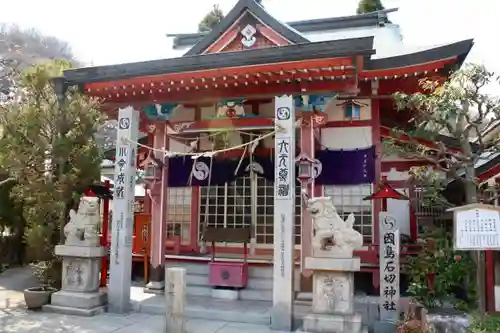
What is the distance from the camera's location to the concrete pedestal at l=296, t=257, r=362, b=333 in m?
6.64

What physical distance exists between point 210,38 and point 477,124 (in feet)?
21.7

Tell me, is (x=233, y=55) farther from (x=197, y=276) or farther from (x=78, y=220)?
(x=197, y=276)

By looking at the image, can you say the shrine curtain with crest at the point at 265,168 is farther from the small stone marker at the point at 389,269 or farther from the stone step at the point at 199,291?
the stone step at the point at 199,291

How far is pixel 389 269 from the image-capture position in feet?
24.7

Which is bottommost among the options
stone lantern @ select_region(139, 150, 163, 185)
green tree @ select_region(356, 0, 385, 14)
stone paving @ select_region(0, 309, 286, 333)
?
stone paving @ select_region(0, 309, 286, 333)

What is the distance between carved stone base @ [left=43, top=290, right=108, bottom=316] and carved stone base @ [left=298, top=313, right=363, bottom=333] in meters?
4.10

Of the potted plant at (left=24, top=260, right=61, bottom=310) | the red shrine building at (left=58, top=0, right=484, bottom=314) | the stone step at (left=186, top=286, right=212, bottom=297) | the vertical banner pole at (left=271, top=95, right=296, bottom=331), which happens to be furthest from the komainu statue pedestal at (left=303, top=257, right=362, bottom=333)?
the potted plant at (left=24, top=260, right=61, bottom=310)

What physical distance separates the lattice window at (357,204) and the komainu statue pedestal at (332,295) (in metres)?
3.47

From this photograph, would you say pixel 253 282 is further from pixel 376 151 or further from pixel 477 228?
pixel 477 228

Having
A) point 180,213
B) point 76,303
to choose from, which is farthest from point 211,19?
point 76,303

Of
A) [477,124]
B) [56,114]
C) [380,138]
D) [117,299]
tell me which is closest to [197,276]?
[117,299]

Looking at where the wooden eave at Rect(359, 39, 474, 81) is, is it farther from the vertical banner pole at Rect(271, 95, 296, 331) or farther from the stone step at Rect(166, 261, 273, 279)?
the stone step at Rect(166, 261, 273, 279)

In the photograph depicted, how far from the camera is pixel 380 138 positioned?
397 inches

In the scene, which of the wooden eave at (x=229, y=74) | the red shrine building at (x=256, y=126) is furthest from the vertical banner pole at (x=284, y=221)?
the red shrine building at (x=256, y=126)
